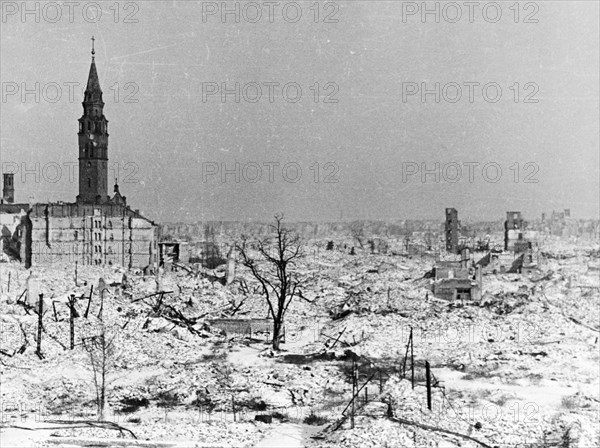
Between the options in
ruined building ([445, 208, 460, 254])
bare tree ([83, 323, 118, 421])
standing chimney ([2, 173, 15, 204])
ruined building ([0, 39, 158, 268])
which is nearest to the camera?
bare tree ([83, 323, 118, 421])

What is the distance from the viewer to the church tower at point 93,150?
144 feet

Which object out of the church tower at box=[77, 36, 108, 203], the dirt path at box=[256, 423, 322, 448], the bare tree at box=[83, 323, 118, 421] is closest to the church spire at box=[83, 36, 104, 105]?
the church tower at box=[77, 36, 108, 203]

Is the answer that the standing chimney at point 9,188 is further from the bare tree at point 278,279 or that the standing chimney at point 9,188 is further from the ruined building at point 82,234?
the bare tree at point 278,279

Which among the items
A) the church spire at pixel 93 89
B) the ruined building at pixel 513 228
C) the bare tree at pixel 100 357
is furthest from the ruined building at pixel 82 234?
the ruined building at pixel 513 228

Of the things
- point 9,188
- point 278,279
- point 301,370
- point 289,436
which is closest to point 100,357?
point 301,370

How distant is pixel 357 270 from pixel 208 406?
35.4m

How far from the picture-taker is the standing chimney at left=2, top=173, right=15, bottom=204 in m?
51.0

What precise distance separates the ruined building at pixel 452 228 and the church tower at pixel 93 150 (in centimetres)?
2863

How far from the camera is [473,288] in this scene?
32656 millimetres

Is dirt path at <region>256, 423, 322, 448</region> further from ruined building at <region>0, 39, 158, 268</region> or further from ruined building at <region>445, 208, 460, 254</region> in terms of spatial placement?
ruined building at <region>445, 208, 460, 254</region>

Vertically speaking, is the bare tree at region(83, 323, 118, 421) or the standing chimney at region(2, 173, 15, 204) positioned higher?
the standing chimney at region(2, 173, 15, 204)

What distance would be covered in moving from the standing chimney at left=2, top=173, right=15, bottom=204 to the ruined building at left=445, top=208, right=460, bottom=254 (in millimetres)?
34831

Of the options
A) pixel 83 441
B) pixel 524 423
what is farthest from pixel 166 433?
pixel 524 423

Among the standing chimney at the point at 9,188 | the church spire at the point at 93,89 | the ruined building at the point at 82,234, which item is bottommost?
the ruined building at the point at 82,234
